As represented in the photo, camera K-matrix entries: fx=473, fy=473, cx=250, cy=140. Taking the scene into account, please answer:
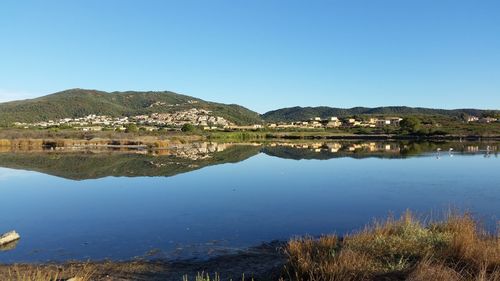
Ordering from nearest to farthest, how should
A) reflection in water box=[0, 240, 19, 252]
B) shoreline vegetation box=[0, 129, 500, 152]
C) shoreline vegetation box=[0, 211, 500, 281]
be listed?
1. shoreline vegetation box=[0, 211, 500, 281]
2. reflection in water box=[0, 240, 19, 252]
3. shoreline vegetation box=[0, 129, 500, 152]

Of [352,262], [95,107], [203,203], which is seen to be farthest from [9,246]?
[95,107]

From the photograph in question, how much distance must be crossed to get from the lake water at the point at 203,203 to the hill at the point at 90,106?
338 feet

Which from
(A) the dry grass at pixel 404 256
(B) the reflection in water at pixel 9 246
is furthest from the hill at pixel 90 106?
(A) the dry grass at pixel 404 256

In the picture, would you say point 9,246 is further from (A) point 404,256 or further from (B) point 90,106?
(B) point 90,106

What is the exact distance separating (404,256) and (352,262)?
154 cm

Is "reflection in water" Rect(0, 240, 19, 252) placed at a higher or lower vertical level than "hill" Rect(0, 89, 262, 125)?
lower

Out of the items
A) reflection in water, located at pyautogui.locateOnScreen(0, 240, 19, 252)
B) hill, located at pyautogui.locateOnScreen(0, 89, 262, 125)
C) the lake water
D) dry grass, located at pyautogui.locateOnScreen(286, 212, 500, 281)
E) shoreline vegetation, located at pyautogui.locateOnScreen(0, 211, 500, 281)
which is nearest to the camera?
dry grass, located at pyautogui.locateOnScreen(286, 212, 500, 281)

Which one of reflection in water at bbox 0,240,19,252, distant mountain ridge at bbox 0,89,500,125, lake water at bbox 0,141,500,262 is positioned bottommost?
lake water at bbox 0,141,500,262

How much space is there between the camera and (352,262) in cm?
654

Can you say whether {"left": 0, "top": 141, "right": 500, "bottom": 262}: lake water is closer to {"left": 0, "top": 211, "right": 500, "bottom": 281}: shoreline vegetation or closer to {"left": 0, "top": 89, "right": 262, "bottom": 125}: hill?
{"left": 0, "top": 211, "right": 500, "bottom": 281}: shoreline vegetation

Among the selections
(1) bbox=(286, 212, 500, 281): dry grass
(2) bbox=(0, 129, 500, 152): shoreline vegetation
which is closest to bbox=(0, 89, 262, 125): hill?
(2) bbox=(0, 129, 500, 152): shoreline vegetation

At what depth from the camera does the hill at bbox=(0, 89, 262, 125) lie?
140 meters

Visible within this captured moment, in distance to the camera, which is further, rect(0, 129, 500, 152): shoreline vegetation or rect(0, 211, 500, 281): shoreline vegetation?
rect(0, 129, 500, 152): shoreline vegetation

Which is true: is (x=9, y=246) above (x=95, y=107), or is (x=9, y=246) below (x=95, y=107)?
below
